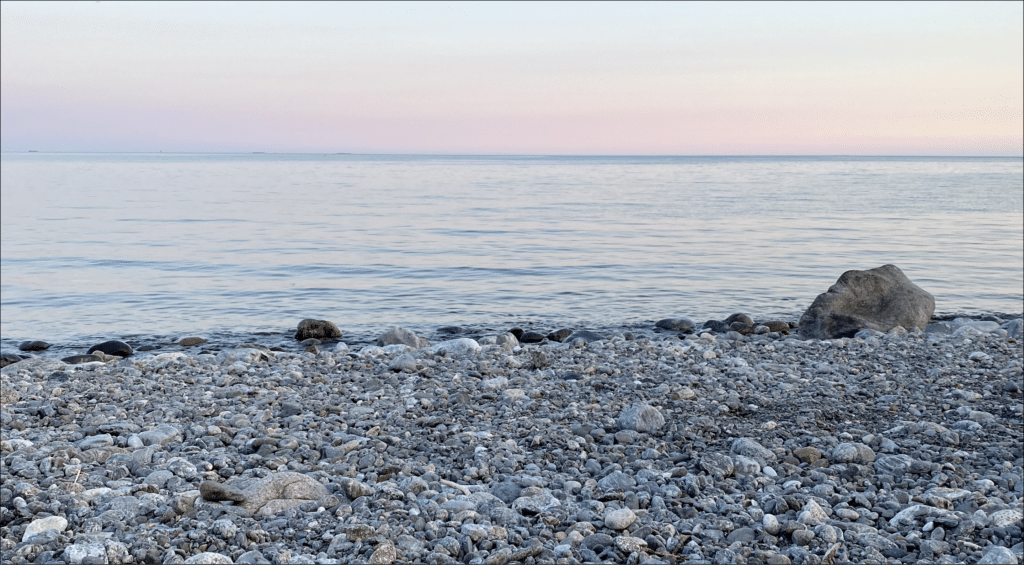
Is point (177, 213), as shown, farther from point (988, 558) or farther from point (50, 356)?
point (988, 558)

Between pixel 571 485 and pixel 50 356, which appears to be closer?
pixel 571 485

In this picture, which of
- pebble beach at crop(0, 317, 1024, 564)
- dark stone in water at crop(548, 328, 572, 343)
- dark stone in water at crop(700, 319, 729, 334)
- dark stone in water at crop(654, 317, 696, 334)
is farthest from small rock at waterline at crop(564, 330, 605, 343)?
pebble beach at crop(0, 317, 1024, 564)

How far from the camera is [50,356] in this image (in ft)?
37.9

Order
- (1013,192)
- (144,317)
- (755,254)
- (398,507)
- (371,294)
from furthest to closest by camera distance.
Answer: (1013,192), (755,254), (371,294), (144,317), (398,507)

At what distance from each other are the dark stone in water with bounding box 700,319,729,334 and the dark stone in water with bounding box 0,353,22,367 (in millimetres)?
10231

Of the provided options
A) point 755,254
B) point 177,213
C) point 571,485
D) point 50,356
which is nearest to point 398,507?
point 571,485

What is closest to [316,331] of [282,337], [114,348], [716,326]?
[282,337]

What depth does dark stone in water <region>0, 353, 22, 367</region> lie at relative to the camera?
1084 centimetres

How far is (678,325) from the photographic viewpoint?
43.7 ft

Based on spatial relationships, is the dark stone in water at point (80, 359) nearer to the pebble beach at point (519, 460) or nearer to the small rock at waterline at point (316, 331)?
the pebble beach at point (519, 460)

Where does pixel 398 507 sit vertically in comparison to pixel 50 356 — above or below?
above

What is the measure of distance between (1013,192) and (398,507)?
5654 centimetres

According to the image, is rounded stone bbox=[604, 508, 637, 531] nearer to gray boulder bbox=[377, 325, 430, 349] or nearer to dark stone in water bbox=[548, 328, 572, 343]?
gray boulder bbox=[377, 325, 430, 349]

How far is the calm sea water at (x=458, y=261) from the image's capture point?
14.6 metres
